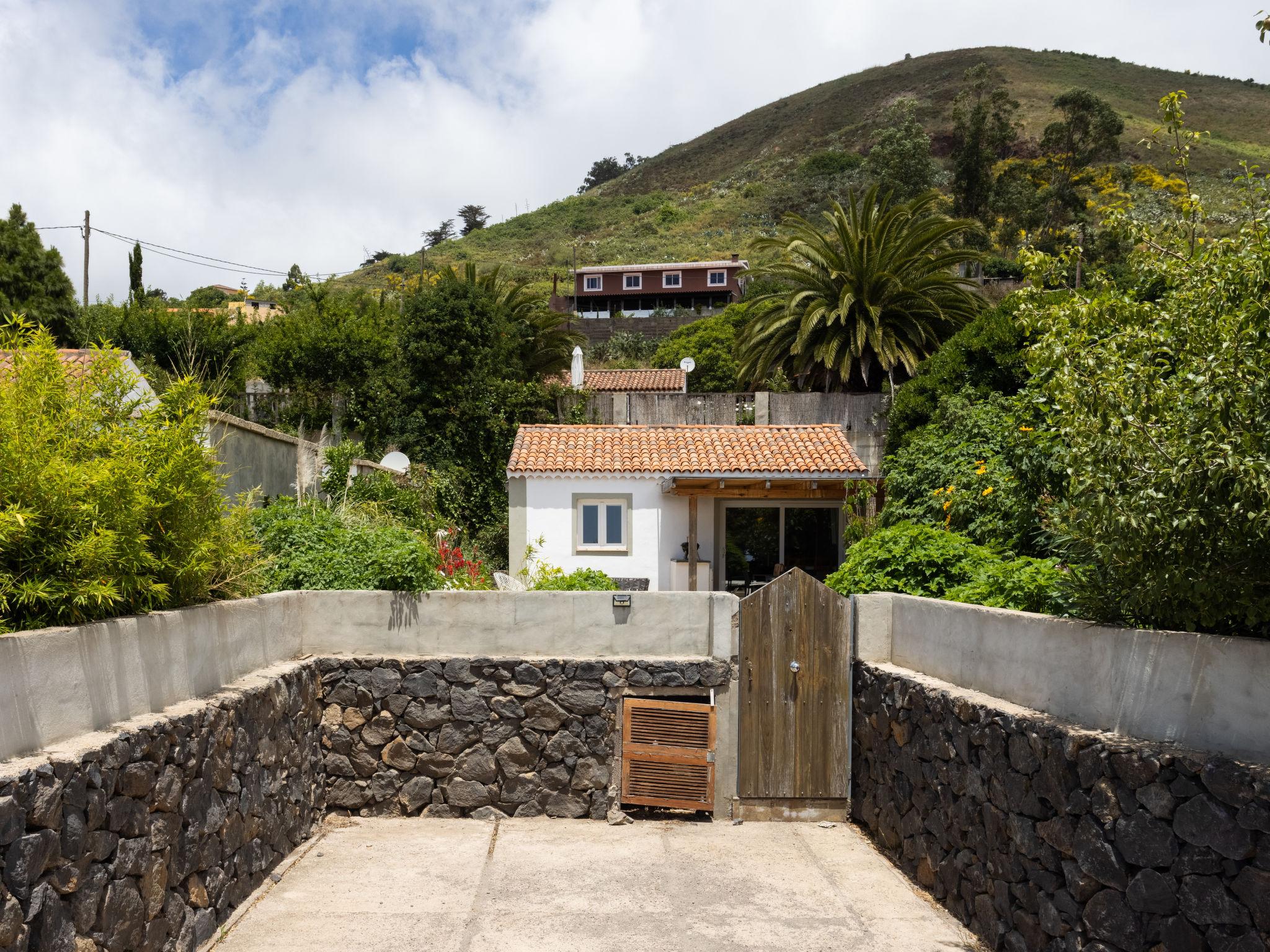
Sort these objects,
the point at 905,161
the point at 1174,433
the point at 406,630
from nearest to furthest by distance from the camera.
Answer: the point at 1174,433, the point at 406,630, the point at 905,161

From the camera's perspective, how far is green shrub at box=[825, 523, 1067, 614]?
9.14 m

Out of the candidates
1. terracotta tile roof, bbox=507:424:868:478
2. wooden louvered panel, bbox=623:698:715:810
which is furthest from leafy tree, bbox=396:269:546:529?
wooden louvered panel, bbox=623:698:715:810

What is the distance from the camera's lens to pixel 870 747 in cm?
970

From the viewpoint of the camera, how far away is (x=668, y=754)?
10.1 meters

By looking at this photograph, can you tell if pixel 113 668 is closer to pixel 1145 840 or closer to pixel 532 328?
pixel 1145 840

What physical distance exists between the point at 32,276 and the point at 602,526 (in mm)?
20329

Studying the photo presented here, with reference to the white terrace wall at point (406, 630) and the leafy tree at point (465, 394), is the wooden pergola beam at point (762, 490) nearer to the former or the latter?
the leafy tree at point (465, 394)

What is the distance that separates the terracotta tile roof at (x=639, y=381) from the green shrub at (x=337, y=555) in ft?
88.8

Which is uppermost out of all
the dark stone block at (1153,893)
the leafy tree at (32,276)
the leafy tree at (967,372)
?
the leafy tree at (32,276)

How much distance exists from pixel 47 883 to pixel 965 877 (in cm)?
562

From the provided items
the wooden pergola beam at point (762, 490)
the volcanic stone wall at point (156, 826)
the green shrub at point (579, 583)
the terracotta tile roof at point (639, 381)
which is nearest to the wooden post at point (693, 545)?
the wooden pergola beam at point (762, 490)

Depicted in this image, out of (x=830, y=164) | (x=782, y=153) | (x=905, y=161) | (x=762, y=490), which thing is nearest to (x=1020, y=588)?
(x=762, y=490)

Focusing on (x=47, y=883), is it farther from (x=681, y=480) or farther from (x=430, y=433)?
(x=430, y=433)

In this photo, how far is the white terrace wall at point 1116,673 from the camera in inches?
185
